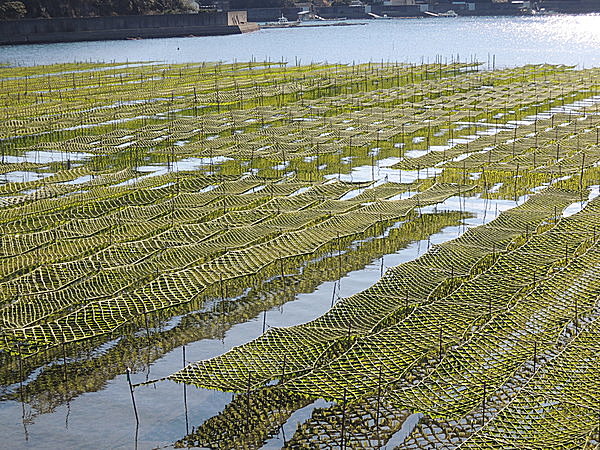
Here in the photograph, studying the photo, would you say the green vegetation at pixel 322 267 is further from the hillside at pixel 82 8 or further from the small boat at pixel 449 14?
the small boat at pixel 449 14

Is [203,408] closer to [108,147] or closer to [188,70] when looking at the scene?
[108,147]

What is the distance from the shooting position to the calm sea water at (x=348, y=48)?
6000 cm

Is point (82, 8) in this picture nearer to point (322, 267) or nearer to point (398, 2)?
point (322, 267)

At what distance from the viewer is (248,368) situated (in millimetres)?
9375

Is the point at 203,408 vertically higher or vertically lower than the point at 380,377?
lower

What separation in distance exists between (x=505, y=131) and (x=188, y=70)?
25636mm

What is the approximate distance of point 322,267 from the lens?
46.3ft

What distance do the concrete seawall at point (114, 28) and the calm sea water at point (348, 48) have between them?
927 mm

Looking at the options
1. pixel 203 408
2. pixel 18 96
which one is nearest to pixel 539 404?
pixel 203 408

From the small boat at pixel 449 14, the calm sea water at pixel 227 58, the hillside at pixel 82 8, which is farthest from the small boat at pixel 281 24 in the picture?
the small boat at pixel 449 14

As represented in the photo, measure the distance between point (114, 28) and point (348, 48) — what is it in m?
22.0

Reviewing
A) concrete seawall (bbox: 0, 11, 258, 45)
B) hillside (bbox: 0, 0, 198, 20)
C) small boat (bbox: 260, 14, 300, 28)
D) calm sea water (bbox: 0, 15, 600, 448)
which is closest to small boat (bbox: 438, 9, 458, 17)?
calm sea water (bbox: 0, 15, 600, 448)

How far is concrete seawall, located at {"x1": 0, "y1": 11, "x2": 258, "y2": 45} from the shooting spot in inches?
2825

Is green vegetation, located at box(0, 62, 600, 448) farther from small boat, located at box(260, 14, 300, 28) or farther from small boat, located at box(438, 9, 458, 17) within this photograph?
small boat, located at box(438, 9, 458, 17)
